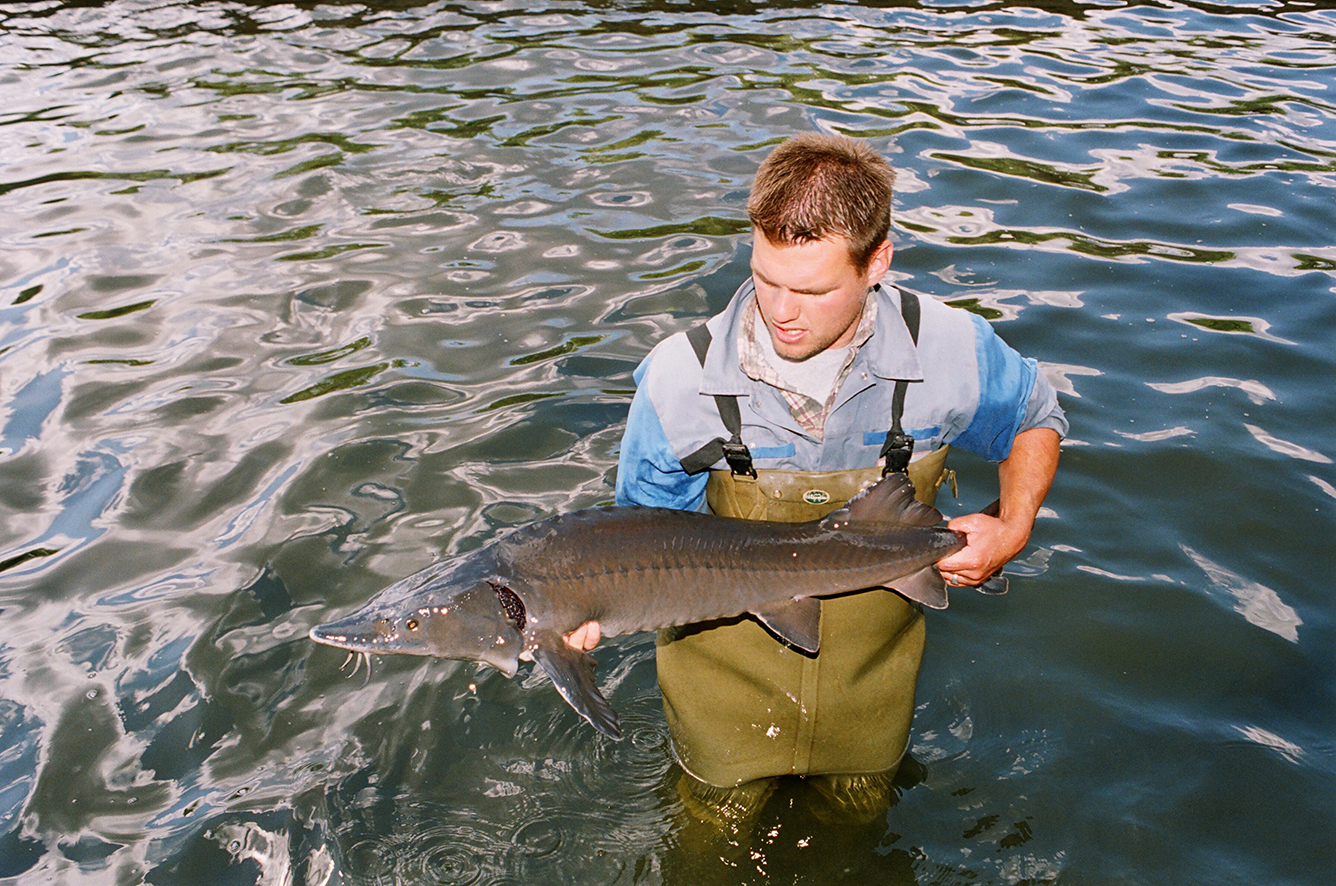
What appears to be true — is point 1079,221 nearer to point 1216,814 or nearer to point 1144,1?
point 1216,814

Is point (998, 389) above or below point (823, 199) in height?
below

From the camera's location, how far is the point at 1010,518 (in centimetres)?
398

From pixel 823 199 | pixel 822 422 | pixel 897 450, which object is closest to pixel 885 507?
pixel 897 450

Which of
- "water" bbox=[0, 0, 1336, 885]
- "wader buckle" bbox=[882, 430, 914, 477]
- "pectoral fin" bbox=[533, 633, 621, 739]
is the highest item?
"wader buckle" bbox=[882, 430, 914, 477]

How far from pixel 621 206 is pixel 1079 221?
3910 mm

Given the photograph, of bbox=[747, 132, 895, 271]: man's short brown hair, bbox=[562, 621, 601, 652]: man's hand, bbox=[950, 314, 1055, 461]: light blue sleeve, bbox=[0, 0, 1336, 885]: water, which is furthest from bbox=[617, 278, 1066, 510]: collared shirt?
bbox=[0, 0, 1336, 885]: water

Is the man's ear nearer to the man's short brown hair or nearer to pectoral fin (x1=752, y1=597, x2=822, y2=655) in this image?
the man's short brown hair

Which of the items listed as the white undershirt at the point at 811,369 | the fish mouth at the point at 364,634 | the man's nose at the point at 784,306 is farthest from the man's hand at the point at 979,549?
the fish mouth at the point at 364,634

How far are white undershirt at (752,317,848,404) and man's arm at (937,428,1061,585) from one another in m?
0.65

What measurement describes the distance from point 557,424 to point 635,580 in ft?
11.3

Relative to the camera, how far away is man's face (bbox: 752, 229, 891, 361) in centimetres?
350

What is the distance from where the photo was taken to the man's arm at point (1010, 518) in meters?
3.86

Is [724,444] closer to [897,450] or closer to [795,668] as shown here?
[897,450]

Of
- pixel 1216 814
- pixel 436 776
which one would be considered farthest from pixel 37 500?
pixel 1216 814
